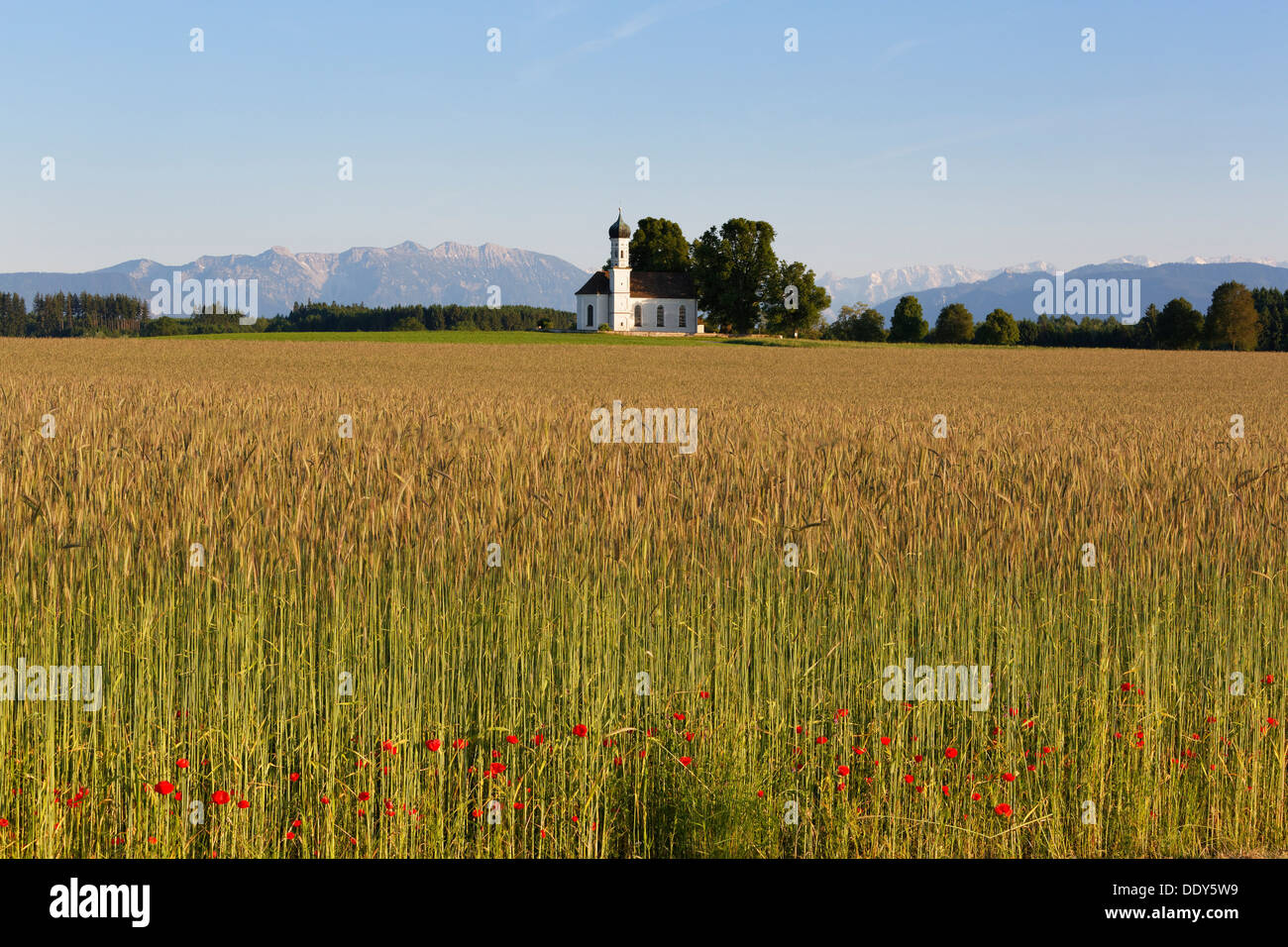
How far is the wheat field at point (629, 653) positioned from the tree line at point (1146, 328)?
9681 centimetres

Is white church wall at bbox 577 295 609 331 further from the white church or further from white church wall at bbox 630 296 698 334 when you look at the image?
white church wall at bbox 630 296 698 334

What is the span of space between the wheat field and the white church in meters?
99.1

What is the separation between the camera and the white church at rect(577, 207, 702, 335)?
10644 centimetres

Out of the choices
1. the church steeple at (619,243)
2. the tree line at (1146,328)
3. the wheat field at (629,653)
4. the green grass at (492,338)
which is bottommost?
the wheat field at (629,653)

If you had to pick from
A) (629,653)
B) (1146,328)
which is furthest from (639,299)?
(629,653)

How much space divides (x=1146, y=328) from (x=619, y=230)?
6052 cm

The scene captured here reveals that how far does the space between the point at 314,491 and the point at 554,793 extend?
3.94 meters

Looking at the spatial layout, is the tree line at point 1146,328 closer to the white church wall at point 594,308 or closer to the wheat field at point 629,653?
the white church wall at point 594,308

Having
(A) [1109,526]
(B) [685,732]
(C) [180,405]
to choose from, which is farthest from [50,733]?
(C) [180,405]

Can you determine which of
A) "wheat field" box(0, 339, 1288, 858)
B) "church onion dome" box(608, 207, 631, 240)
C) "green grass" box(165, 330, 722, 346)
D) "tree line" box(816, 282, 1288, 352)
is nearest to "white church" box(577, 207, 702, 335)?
"church onion dome" box(608, 207, 631, 240)

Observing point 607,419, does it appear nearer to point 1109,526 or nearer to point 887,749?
point 1109,526

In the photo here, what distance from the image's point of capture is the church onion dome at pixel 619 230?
110m

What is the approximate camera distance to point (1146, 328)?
105500 millimetres

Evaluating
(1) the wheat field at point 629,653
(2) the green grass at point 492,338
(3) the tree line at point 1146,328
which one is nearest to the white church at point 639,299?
(3) the tree line at point 1146,328
